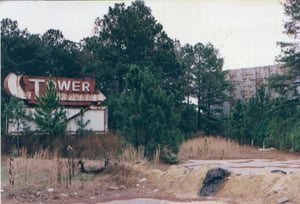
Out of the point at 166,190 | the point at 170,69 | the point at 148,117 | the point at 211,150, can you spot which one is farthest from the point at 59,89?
the point at 170,69

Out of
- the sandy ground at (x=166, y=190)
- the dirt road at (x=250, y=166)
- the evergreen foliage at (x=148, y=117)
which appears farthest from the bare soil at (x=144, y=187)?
the evergreen foliage at (x=148, y=117)

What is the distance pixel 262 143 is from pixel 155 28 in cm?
544

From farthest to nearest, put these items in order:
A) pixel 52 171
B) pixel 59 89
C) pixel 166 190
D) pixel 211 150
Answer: pixel 211 150 → pixel 59 89 → pixel 52 171 → pixel 166 190

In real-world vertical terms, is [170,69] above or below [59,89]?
above

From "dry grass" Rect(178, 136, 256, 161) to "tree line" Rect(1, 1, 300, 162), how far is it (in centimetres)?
152

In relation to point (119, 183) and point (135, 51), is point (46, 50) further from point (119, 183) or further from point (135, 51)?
point (119, 183)

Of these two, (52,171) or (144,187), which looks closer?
(144,187)

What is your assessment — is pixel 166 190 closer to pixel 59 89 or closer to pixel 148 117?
pixel 148 117

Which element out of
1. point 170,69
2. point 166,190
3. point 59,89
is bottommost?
point 166,190

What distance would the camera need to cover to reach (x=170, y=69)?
749 inches

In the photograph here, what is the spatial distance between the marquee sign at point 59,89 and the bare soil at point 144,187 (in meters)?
3.11

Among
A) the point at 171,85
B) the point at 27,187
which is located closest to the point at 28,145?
the point at 27,187

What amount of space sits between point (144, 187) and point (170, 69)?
10.3m

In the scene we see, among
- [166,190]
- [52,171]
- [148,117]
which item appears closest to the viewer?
[166,190]
